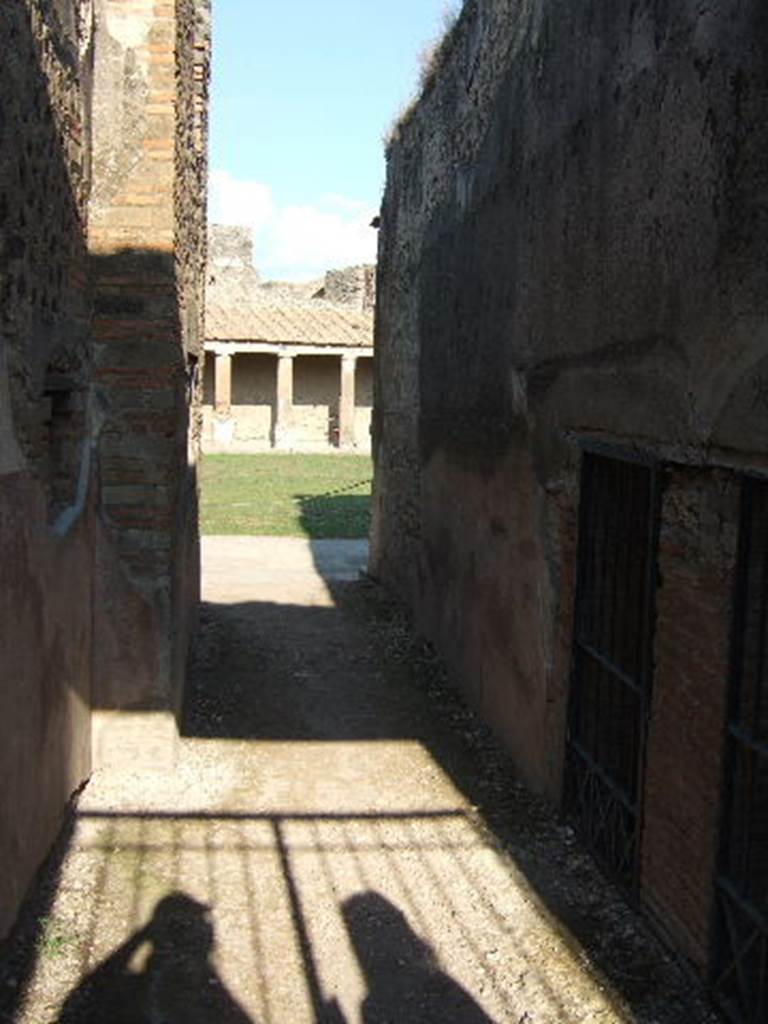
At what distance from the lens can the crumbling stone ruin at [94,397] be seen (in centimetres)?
460

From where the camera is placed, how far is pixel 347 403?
33625 mm

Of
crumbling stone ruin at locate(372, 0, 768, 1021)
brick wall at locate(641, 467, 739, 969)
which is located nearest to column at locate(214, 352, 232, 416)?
crumbling stone ruin at locate(372, 0, 768, 1021)

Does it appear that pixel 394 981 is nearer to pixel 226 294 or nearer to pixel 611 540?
pixel 611 540

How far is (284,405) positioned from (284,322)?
2603mm

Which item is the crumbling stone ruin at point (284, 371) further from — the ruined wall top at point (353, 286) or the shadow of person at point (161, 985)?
the shadow of person at point (161, 985)

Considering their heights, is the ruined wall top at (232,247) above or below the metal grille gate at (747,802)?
above

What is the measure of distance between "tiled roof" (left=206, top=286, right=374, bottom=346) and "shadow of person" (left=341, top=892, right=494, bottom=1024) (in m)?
28.1

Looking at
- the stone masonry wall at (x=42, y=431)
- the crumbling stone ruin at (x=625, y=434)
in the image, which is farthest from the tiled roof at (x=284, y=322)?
the stone masonry wall at (x=42, y=431)

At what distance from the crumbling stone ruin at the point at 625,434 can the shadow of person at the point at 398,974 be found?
38.0 inches

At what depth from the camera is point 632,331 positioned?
464 centimetres

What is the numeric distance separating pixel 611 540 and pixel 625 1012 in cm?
220

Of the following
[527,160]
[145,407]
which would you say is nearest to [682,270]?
[527,160]

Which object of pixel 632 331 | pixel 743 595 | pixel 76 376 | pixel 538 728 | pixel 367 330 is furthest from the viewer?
pixel 367 330

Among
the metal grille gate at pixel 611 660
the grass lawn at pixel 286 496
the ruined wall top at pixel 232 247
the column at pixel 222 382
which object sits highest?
the ruined wall top at pixel 232 247
